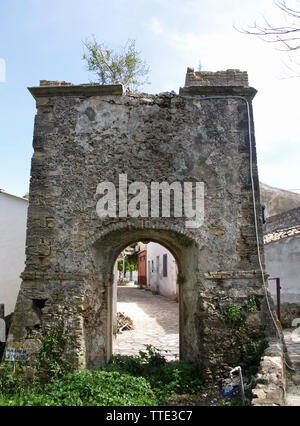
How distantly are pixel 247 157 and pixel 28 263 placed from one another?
4.29 metres

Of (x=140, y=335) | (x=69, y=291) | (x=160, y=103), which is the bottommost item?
(x=140, y=335)

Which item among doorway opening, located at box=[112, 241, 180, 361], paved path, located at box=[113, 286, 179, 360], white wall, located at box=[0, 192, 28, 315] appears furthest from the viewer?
white wall, located at box=[0, 192, 28, 315]

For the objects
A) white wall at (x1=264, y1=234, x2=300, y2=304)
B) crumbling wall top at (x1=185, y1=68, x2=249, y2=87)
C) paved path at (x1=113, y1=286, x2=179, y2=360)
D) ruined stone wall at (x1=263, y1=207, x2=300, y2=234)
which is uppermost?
crumbling wall top at (x1=185, y1=68, x2=249, y2=87)

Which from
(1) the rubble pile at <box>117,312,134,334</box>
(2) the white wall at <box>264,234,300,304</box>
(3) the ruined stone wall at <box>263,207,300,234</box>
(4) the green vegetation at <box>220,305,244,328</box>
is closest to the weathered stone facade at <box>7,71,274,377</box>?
(4) the green vegetation at <box>220,305,244,328</box>

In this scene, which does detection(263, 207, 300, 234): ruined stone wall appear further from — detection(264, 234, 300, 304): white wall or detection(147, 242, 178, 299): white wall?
detection(147, 242, 178, 299): white wall

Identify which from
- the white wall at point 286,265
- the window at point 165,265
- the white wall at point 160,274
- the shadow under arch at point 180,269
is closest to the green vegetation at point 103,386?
the shadow under arch at point 180,269

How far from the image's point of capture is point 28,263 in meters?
6.05

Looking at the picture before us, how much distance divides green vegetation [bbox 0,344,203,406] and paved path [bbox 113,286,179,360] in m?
1.94

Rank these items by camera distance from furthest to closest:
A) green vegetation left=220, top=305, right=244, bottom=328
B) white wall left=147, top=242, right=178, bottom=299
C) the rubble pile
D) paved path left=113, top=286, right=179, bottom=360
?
white wall left=147, top=242, right=178, bottom=299 → the rubble pile → paved path left=113, top=286, right=179, bottom=360 → green vegetation left=220, top=305, right=244, bottom=328

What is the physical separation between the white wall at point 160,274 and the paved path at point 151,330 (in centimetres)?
129

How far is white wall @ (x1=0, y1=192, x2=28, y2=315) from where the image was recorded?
34.8 feet

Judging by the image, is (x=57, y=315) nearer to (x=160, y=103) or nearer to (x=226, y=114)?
(x=160, y=103)

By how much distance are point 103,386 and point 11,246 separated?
275 inches
